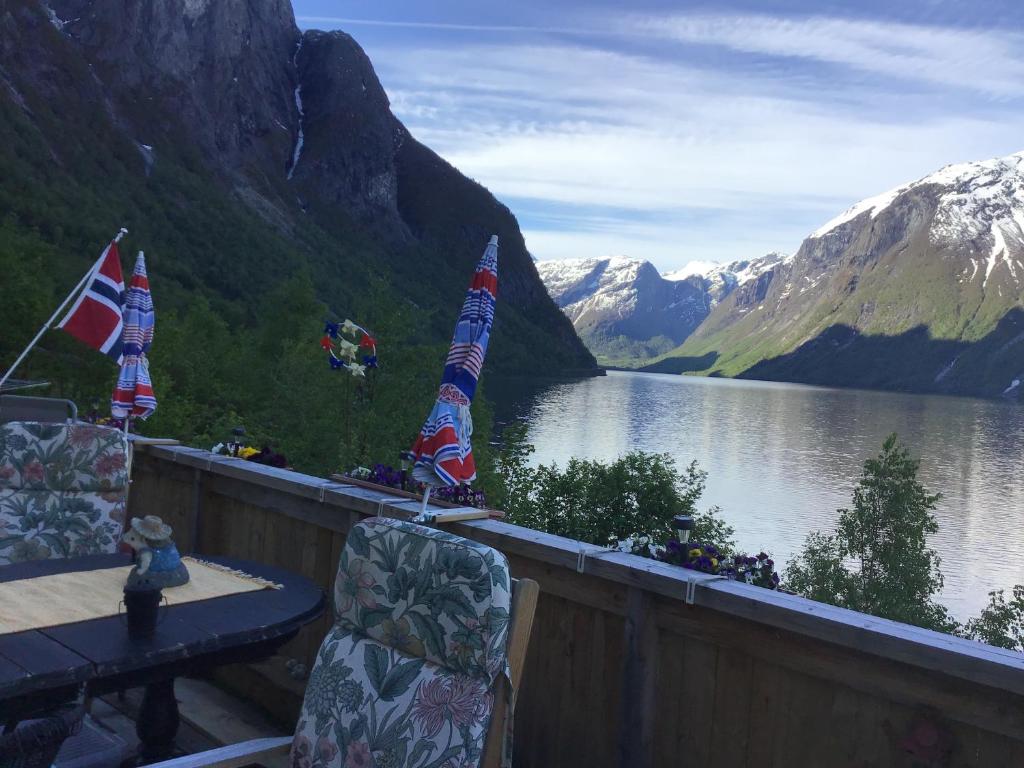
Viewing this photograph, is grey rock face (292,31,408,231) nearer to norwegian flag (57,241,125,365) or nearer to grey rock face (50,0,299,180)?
grey rock face (50,0,299,180)

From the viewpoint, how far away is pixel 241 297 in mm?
66625

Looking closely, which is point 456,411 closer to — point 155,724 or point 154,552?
point 154,552

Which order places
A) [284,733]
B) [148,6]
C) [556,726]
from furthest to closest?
1. [148,6]
2. [284,733]
3. [556,726]

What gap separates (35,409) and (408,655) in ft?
12.9

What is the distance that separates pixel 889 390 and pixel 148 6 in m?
122

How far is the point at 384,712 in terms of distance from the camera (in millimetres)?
2443

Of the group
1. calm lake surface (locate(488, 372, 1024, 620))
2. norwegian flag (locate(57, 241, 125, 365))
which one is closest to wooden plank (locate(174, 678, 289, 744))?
norwegian flag (locate(57, 241, 125, 365))

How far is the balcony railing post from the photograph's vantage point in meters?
2.91

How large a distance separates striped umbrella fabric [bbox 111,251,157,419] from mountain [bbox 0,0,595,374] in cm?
1153

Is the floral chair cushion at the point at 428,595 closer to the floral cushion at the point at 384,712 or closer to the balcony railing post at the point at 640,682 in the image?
the floral cushion at the point at 384,712

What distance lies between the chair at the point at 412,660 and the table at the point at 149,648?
1.14 feet

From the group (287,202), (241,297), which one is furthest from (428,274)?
(241,297)

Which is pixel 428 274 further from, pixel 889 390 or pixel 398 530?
pixel 398 530

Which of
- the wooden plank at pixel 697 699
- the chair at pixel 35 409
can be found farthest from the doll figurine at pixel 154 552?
the chair at pixel 35 409
